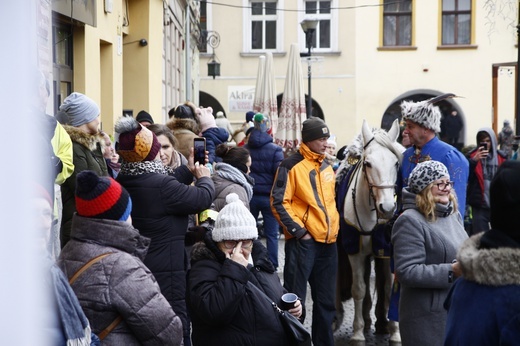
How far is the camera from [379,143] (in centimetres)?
751

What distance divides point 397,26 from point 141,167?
28.2m

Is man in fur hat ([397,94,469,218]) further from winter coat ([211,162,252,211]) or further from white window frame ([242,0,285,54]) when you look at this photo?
white window frame ([242,0,285,54])

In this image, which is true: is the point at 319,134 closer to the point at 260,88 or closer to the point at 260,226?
the point at 260,226

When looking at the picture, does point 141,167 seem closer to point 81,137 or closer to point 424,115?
point 81,137

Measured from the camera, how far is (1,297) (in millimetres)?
1380

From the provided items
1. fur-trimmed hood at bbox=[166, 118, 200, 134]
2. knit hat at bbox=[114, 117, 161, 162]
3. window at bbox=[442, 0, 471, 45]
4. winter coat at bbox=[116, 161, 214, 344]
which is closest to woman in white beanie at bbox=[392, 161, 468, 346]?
winter coat at bbox=[116, 161, 214, 344]

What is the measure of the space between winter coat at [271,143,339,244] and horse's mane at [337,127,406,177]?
0.76 m

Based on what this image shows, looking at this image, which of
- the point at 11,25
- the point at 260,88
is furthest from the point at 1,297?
the point at 260,88

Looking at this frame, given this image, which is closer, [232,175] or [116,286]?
[116,286]

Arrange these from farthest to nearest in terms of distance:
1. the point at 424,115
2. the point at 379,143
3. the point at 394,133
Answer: the point at 394,133 < the point at 379,143 < the point at 424,115

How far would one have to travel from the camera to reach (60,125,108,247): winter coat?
5.77m

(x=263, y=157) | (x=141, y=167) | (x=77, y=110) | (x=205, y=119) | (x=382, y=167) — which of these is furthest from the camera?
(x=263, y=157)

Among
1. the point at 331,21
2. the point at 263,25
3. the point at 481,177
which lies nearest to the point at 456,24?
the point at 331,21

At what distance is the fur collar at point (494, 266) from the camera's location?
272 centimetres
